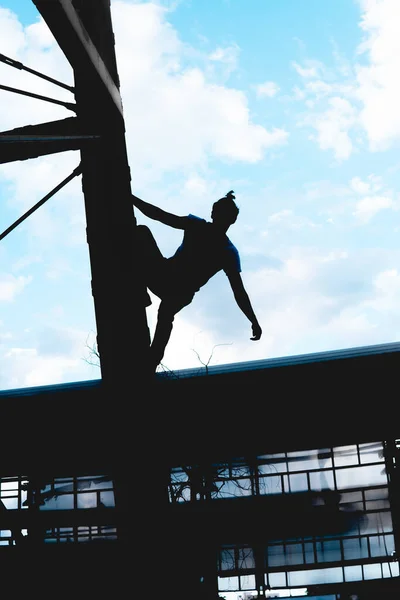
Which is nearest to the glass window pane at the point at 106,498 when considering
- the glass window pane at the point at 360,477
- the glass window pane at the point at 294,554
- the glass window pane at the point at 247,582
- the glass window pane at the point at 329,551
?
the glass window pane at the point at 247,582

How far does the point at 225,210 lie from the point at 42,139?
4.38 ft

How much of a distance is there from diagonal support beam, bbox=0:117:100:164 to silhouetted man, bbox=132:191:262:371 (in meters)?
0.69

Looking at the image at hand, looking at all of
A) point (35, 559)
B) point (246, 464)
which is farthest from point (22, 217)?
point (246, 464)

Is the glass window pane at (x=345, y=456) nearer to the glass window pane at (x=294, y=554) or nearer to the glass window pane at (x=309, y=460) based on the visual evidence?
the glass window pane at (x=309, y=460)

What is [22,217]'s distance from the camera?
11.0 feet

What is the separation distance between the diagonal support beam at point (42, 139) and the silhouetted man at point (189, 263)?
694mm

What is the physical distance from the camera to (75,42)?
3.01 metres

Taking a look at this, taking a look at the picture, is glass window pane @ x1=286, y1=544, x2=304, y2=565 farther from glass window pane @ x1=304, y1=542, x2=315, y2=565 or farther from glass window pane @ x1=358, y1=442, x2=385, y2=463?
glass window pane @ x1=358, y1=442, x2=385, y2=463

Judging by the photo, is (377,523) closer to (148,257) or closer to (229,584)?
(229,584)

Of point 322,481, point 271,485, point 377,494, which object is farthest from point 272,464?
point 377,494

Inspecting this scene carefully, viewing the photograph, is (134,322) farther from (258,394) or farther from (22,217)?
(258,394)

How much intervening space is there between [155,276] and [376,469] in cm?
841

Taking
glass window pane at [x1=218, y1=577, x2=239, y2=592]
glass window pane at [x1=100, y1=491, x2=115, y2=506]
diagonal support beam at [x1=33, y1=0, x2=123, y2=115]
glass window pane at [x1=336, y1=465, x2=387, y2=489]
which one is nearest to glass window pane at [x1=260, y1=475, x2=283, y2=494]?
glass window pane at [x1=336, y1=465, x2=387, y2=489]

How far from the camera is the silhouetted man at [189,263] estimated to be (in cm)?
372
